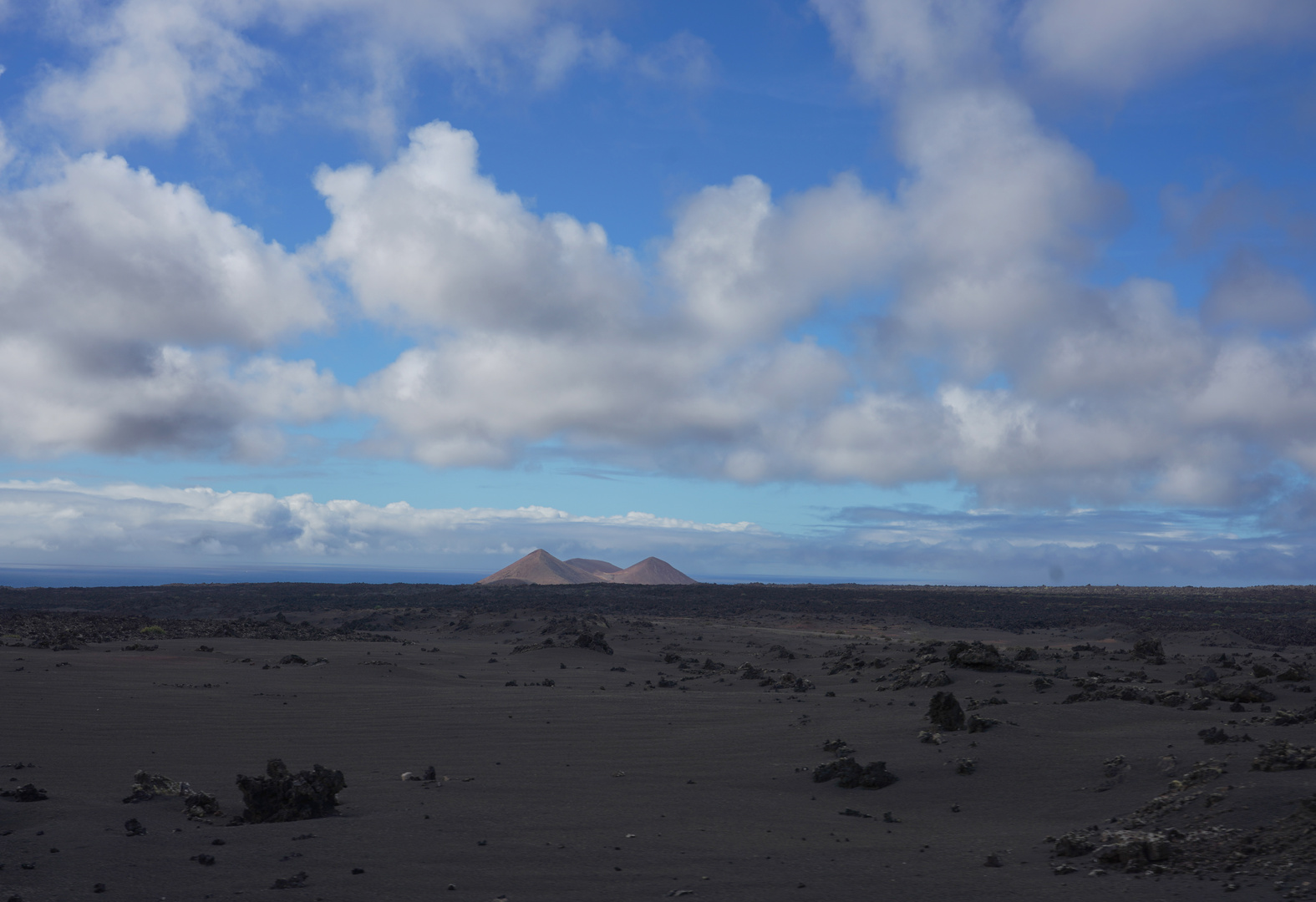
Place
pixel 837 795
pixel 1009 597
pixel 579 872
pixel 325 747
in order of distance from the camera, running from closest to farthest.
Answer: pixel 579 872
pixel 837 795
pixel 325 747
pixel 1009 597

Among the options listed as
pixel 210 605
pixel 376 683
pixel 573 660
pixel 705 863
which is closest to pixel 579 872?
pixel 705 863

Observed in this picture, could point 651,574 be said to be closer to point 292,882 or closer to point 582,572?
point 582,572

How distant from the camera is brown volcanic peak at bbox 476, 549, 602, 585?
114312mm

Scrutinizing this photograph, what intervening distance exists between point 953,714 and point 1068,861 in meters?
5.68

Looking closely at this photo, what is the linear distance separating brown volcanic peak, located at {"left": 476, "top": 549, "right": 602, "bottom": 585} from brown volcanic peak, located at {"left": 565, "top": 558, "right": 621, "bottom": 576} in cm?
419

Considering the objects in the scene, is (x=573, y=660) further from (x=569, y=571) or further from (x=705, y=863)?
(x=569, y=571)

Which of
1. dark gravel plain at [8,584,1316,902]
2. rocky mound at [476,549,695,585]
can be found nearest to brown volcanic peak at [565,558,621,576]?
rocky mound at [476,549,695,585]

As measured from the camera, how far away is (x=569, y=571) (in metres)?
123

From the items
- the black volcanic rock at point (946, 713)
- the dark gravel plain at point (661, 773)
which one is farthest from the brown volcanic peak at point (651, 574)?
the black volcanic rock at point (946, 713)

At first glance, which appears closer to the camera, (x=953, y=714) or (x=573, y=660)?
(x=953, y=714)

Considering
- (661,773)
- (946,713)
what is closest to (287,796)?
(661,773)

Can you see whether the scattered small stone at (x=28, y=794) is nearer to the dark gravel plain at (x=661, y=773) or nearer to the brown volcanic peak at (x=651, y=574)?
the dark gravel plain at (x=661, y=773)

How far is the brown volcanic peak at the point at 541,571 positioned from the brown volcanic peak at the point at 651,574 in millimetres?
3983

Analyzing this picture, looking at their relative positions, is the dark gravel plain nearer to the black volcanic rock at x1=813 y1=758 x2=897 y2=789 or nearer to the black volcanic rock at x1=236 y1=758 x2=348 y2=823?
the black volcanic rock at x1=813 y1=758 x2=897 y2=789
